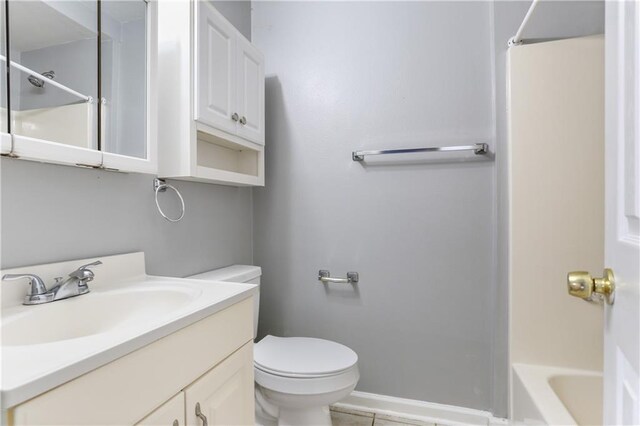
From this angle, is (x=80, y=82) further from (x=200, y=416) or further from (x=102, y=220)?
(x=200, y=416)

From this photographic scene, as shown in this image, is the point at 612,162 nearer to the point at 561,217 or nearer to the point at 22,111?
the point at 561,217

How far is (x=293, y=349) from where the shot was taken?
56.2 inches

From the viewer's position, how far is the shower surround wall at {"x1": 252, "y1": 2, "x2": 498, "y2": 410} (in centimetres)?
155

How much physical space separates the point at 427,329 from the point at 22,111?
1.72 m

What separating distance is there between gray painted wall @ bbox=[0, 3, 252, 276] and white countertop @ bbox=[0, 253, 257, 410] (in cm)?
14

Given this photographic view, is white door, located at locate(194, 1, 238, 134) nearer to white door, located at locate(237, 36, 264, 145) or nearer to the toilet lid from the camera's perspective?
white door, located at locate(237, 36, 264, 145)

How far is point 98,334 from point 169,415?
8.9 inches

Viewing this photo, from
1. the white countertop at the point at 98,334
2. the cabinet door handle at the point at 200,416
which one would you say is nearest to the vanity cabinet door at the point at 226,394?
the cabinet door handle at the point at 200,416

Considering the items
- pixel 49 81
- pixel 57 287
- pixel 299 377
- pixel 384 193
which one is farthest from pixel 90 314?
pixel 384 193

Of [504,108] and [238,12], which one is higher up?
[238,12]

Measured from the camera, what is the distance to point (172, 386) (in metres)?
0.69

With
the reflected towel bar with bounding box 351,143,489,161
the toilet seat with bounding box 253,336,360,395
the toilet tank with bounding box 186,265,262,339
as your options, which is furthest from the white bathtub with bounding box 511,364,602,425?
the toilet tank with bounding box 186,265,262,339

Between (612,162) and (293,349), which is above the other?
(612,162)

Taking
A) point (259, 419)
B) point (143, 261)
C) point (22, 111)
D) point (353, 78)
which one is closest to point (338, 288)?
point (259, 419)
